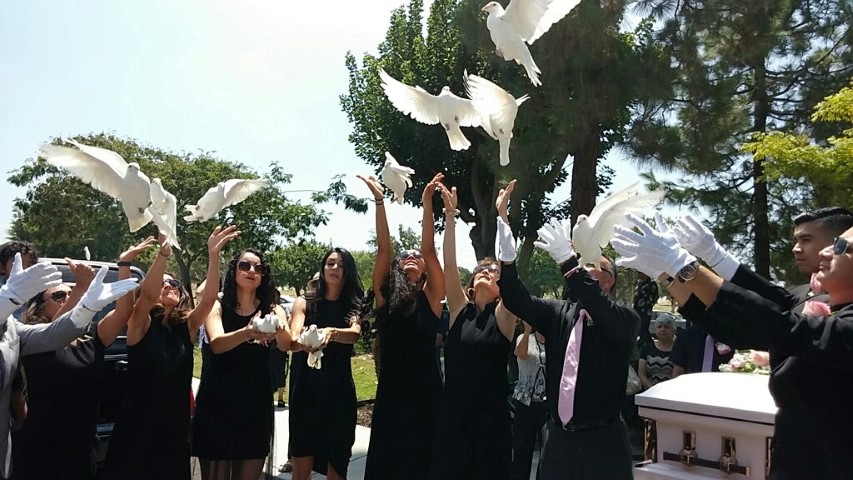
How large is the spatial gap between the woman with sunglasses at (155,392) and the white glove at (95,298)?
0.38 metres

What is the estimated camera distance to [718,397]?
245cm

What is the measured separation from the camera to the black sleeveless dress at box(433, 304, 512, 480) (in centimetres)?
346

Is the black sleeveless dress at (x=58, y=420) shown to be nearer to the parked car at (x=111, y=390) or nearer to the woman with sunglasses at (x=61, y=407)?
the woman with sunglasses at (x=61, y=407)

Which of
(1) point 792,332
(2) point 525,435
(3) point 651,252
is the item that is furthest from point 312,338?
(1) point 792,332

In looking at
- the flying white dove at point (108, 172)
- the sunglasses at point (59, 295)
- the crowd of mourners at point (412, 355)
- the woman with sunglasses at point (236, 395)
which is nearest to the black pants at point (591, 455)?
the crowd of mourners at point (412, 355)

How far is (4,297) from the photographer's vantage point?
8.83ft

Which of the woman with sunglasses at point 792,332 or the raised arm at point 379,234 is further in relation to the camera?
the raised arm at point 379,234

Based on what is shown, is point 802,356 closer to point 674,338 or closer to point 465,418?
point 465,418

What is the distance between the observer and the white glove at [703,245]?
222cm

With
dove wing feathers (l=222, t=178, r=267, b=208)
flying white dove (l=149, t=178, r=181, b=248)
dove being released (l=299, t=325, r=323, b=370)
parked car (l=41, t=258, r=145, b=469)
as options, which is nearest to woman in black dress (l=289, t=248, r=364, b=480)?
dove being released (l=299, t=325, r=323, b=370)

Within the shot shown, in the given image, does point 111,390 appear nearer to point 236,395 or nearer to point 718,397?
point 236,395

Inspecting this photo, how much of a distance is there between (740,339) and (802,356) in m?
0.50

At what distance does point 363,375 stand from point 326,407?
787 cm

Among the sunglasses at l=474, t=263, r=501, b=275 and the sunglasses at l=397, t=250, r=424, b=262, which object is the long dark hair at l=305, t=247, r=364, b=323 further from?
the sunglasses at l=474, t=263, r=501, b=275
